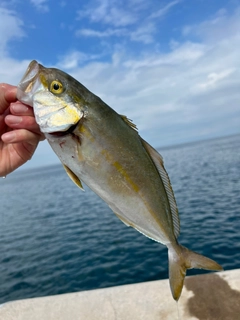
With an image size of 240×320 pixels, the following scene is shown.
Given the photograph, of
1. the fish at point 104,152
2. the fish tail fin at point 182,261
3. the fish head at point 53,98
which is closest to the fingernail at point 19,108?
the fish at point 104,152

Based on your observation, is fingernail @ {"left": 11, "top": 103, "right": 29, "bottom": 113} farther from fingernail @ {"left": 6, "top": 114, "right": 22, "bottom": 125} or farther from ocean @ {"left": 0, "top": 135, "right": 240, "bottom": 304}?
ocean @ {"left": 0, "top": 135, "right": 240, "bottom": 304}

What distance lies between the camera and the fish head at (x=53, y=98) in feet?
8.31

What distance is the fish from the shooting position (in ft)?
8.33

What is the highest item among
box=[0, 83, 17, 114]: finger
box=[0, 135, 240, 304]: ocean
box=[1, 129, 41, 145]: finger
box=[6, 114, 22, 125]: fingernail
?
box=[0, 83, 17, 114]: finger

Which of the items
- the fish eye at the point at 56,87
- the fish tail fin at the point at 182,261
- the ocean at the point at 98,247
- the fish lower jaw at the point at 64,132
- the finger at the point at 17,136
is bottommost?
the ocean at the point at 98,247

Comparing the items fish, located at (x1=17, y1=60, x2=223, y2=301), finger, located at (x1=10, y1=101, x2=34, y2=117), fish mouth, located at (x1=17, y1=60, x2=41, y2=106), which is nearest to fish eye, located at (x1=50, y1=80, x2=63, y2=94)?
fish, located at (x1=17, y1=60, x2=223, y2=301)

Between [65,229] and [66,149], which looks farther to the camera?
[65,229]

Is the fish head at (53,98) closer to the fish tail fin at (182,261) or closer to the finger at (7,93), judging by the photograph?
the finger at (7,93)

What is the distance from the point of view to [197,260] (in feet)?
9.39

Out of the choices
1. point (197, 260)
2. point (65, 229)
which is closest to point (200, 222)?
point (65, 229)

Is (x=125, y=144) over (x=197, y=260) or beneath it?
over

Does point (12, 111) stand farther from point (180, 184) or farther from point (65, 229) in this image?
point (180, 184)

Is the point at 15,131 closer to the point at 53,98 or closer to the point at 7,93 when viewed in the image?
the point at 7,93

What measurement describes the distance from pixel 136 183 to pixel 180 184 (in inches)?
1229
